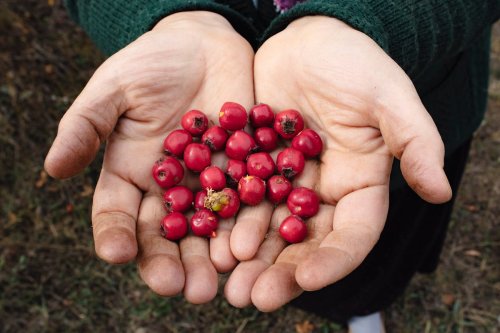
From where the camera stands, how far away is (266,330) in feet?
15.4

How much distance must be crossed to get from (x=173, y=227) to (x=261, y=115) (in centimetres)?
90

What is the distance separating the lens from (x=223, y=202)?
2939 millimetres

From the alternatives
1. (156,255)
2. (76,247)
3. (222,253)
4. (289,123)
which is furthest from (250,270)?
(76,247)

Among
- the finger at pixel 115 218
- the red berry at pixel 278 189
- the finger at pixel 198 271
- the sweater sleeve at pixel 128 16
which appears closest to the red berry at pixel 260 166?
the red berry at pixel 278 189

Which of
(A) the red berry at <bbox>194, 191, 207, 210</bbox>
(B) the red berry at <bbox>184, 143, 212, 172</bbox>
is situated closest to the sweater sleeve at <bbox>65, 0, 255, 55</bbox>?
(B) the red berry at <bbox>184, 143, 212, 172</bbox>

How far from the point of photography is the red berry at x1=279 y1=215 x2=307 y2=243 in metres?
2.76

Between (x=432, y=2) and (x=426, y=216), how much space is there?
1613mm

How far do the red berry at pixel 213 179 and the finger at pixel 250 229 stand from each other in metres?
0.19

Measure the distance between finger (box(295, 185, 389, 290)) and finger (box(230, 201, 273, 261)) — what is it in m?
0.35

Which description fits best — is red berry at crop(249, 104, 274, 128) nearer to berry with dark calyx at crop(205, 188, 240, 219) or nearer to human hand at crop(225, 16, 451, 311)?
human hand at crop(225, 16, 451, 311)

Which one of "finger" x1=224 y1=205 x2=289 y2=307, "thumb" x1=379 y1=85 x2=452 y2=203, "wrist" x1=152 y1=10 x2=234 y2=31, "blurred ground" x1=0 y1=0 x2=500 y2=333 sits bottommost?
"blurred ground" x1=0 y1=0 x2=500 y2=333

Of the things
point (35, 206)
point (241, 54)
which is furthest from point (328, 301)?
point (35, 206)

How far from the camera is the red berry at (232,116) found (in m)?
3.20

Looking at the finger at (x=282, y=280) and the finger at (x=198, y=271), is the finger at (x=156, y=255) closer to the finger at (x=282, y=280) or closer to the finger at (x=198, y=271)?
the finger at (x=198, y=271)
